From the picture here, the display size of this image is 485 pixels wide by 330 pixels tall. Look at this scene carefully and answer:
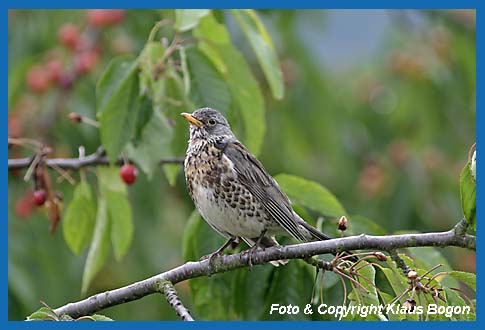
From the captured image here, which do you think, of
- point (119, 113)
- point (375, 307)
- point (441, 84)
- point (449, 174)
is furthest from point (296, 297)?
point (441, 84)

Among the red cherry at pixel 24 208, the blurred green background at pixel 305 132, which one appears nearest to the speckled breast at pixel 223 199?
the blurred green background at pixel 305 132

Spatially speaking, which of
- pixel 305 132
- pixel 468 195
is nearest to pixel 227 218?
pixel 468 195

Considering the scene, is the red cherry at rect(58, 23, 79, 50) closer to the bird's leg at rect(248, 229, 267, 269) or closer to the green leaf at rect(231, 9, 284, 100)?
the green leaf at rect(231, 9, 284, 100)

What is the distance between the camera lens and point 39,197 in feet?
14.7

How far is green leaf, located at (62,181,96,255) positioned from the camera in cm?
452

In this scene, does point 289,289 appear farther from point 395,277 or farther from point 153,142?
point 153,142

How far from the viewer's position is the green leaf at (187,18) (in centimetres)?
411

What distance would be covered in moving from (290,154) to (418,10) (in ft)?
6.41

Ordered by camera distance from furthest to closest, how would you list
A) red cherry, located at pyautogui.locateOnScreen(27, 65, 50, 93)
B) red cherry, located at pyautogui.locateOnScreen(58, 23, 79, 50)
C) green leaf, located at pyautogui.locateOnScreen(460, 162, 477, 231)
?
red cherry, located at pyautogui.locateOnScreen(58, 23, 79, 50)
red cherry, located at pyautogui.locateOnScreen(27, 65, 50, 93)
green leaf, located at pyautogui.locateOnScreen(460, 162, 477, 231)

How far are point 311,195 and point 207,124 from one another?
23.3 inches

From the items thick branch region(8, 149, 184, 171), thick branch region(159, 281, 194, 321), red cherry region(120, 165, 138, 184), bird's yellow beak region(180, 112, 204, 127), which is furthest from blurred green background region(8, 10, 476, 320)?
thick branch region(159, 281, 194, 321)

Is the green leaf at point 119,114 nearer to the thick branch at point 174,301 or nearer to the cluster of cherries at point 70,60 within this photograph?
the thick branch at point 174,301

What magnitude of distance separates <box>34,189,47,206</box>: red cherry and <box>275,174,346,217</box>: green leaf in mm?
1130

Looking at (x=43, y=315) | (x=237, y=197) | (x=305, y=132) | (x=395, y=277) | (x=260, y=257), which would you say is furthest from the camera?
(x=305, y=132)
